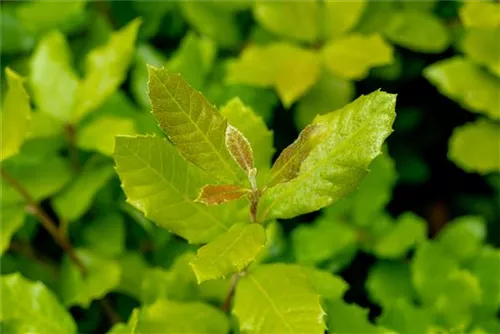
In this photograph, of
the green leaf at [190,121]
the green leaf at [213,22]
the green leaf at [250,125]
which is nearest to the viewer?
the green leaf at [190,121]

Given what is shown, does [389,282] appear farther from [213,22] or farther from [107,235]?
[213,22]

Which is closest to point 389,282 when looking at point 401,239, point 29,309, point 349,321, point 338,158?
point 401,239

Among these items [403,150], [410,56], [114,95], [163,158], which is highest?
[163,158]

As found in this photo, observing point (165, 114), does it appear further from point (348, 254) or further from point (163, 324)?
point (348, 254)

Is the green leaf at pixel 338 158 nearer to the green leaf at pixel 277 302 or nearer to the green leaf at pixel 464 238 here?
the green leaf at pixel 277 302

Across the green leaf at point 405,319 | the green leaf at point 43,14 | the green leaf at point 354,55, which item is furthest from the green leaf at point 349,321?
the green leaf at point 43,14

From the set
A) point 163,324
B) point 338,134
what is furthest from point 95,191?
point 338,134

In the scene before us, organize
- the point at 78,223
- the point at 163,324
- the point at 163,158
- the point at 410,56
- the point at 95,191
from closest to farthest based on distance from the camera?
the point at 163,158
the point at 163,324
the point at 95,191
the point at 78,223
the point at 410,56
